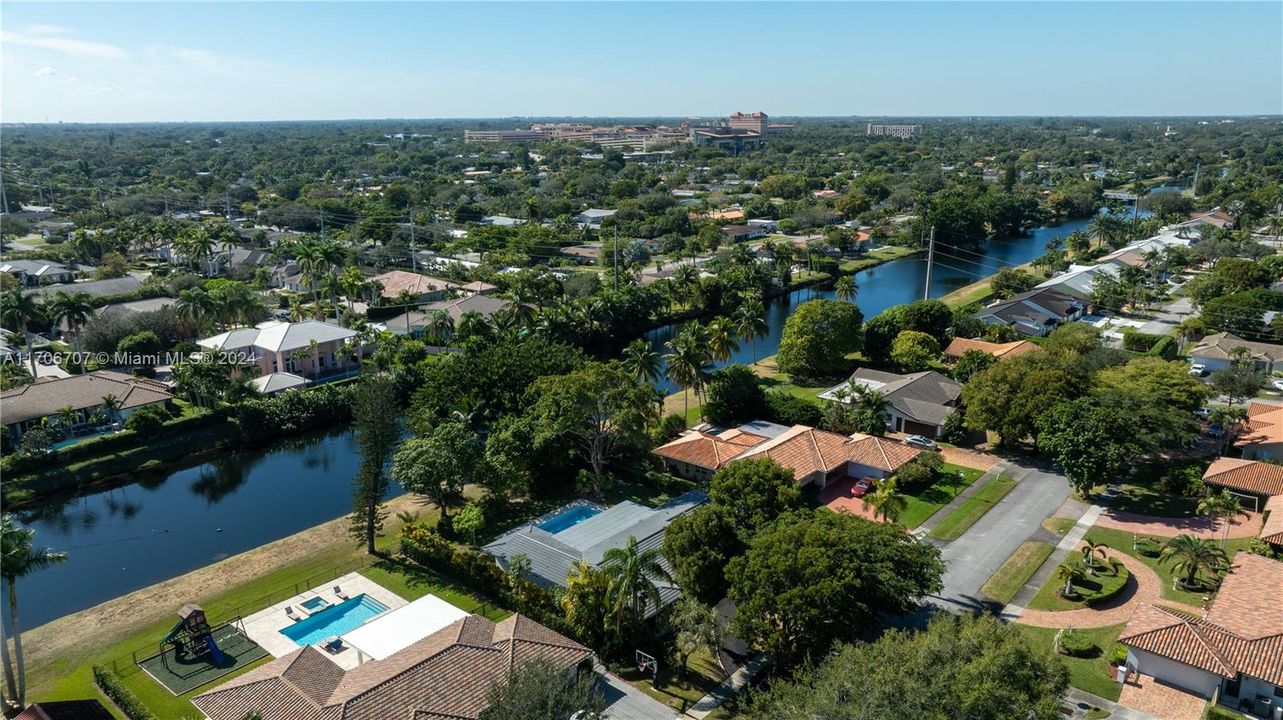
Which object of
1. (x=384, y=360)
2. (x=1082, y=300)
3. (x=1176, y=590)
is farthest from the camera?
(x=1082, y=300)

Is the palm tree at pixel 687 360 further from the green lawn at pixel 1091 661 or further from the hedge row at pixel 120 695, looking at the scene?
the hedge row at pixel 120 695

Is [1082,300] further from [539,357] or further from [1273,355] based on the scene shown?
[539,357]

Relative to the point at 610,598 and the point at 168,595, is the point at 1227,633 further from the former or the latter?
the point at 168,595

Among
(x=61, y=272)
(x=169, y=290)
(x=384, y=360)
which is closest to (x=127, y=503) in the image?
(x=384, y=360)

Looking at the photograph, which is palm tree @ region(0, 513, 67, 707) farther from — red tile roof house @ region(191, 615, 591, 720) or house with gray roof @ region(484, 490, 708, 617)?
house with gray roof @ region(484, 490, 708, 617)

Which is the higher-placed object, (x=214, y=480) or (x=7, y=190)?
(x=7, y=190)

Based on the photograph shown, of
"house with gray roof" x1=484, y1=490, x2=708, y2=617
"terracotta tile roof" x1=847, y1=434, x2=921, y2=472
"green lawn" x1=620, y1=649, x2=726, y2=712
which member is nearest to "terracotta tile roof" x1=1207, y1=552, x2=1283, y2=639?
"terracotta tile roof" x1=847, y1=434, x2=921, y2=472

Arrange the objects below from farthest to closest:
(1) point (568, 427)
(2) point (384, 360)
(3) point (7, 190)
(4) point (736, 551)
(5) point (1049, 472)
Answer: (3) point (7, 190), (2) point (384, 360), (5) point (1049, 472), (1) point (568, 427), (4) point (736, 551)
